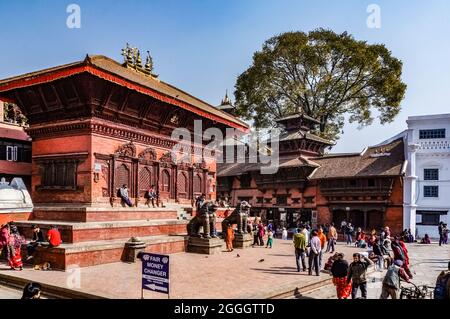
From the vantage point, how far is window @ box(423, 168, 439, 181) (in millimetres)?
29781

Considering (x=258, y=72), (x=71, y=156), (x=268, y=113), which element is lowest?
(x=71, y=156)

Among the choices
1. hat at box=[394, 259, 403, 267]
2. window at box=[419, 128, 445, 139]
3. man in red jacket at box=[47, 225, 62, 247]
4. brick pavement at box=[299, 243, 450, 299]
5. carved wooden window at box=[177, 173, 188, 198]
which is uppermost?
window at box=[419, 128, 445, 139]

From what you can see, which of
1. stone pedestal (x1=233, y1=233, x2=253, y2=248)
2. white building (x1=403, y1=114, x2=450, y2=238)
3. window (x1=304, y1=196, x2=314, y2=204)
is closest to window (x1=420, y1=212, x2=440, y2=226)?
white building (x1=403, y1=114, x2=450, y2=238)

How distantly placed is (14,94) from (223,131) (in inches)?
519

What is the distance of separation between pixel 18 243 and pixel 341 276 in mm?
10182

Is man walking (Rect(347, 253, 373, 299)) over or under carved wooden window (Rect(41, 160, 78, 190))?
under

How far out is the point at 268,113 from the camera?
42.0m

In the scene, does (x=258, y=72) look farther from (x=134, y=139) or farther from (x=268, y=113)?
(x=134, y=139)

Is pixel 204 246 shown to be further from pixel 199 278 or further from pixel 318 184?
pixel 318 184

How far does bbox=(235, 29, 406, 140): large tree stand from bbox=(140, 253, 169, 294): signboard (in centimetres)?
3206

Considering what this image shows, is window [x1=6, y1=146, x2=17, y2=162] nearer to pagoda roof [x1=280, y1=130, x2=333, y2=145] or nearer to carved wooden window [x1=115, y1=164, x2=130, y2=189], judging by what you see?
carved wooden window [x1=115, y1=164, x2=130, y2=189]

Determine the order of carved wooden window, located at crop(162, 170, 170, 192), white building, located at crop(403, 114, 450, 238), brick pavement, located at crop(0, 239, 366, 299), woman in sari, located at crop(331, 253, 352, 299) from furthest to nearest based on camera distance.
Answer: white building, located at crop(403, 114, 450, 238) < carved wooden window, located at crop(162, 170, 170, 192) < brick pavement, located at crop(0, 239, 366, 299) < woman in sari, located at crop(331, 253, 352, 299)

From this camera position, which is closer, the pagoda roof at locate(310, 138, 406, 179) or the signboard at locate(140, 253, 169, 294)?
the signboard at locate(140, 253, 169, 294)

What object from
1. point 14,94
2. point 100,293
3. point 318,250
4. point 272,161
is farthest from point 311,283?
point 272,161
